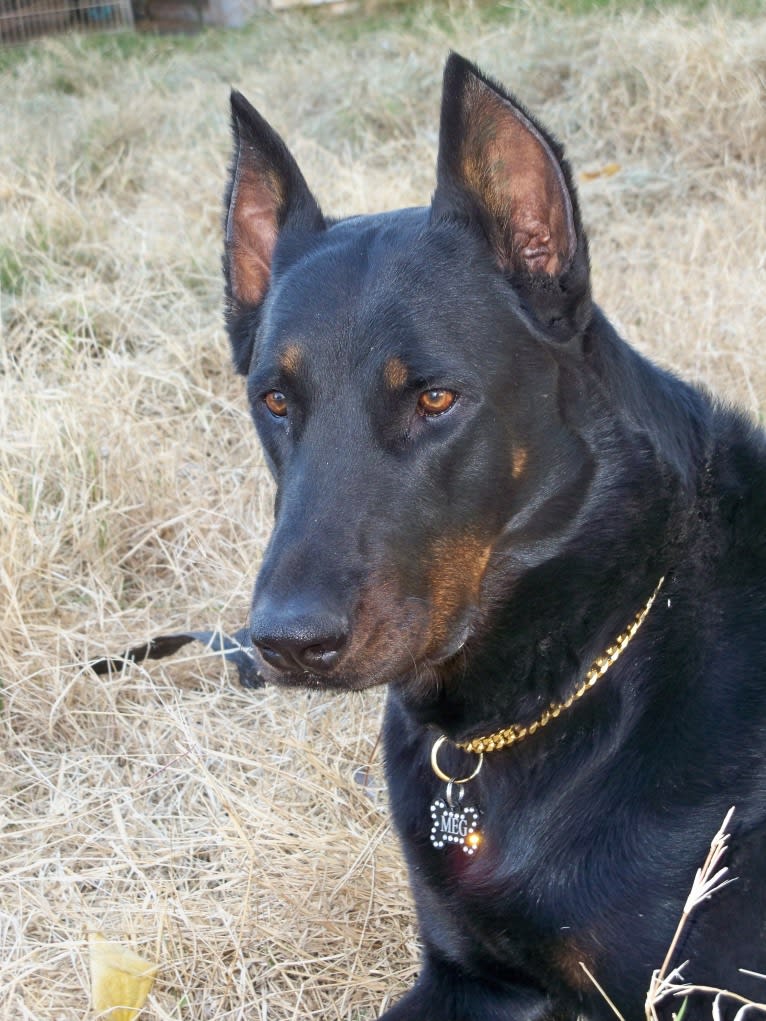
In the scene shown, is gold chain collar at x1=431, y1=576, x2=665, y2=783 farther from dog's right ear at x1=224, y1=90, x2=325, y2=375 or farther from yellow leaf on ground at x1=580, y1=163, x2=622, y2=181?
yellow leaf on ground at x1=580, y1=163, x2=622, y2=181

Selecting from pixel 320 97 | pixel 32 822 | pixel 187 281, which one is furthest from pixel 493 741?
pixel 320 97

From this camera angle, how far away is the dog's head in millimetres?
2139

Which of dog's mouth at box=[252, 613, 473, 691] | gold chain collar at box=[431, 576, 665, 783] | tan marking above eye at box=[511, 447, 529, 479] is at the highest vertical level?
tan marking above eye at box=[511, 447, 529, 479]

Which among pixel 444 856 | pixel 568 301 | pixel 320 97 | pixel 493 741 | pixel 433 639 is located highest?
pixel 568 301

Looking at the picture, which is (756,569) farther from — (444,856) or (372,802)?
(372,802)

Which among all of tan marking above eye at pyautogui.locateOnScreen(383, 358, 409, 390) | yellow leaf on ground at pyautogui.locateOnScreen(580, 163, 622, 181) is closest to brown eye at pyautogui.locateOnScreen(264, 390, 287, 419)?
tan marking above eye at pyautogui.locateOnScreen(383, 358, 409, 390)

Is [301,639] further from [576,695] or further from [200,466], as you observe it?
[200,466]

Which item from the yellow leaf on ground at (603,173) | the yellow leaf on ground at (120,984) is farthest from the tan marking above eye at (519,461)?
the yellow leaf on ground at (603,173)

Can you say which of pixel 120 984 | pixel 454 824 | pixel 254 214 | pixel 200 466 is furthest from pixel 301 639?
pixel 200 466

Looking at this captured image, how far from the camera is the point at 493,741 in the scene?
239 centimetres

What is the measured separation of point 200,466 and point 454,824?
2.50 metres

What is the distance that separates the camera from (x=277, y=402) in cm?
242

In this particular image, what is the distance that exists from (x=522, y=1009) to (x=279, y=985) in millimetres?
598

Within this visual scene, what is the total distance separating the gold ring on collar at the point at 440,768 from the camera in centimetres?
243
